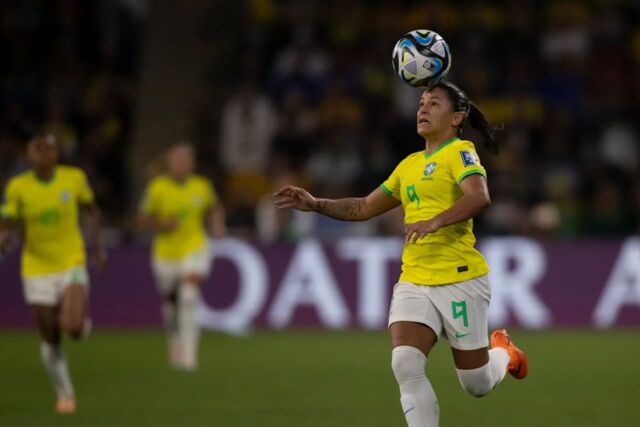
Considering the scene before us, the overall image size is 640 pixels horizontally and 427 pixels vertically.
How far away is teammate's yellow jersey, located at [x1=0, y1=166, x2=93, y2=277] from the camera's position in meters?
11.7

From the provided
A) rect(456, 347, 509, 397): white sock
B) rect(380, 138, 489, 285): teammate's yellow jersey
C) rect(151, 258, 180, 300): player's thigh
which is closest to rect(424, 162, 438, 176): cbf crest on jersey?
rect(380, 138, 489, 285): teammate's yellow jersey

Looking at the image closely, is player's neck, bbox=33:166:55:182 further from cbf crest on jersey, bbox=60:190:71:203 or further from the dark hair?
the dark hair

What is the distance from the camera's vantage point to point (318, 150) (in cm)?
2039

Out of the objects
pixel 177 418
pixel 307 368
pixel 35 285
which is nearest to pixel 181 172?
pixel 307 368

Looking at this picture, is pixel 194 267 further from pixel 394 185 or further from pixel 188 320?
pixel 394 185

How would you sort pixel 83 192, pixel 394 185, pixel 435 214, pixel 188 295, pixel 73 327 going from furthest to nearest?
pixel 188 295 → pixel 83 192 → pixel 73 327 → pixel 394 185 → pixel 435 214

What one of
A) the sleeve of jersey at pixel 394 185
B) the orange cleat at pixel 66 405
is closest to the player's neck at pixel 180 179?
the orange cleat at pixel 66 405

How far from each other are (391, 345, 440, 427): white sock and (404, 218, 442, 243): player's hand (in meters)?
0.69

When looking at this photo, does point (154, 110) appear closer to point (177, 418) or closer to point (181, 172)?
point (181, 172)

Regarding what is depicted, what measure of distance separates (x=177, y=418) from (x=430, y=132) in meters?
3.80

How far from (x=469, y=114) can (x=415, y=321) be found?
1.31 meters

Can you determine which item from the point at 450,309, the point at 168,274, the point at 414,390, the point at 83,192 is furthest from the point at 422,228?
the point at 168,274

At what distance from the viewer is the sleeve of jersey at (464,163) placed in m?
7.79

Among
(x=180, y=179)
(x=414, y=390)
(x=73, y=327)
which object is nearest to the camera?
(x=414, y=390)
